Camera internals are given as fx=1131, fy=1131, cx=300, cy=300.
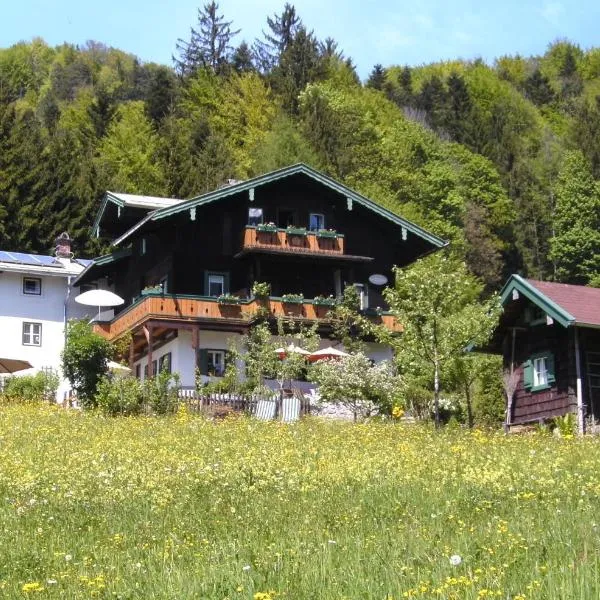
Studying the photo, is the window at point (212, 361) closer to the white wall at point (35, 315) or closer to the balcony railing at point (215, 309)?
the balcony railing at point (215, 309)

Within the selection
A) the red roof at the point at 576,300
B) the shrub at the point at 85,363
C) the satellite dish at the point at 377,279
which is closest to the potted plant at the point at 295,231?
the satellite dish at the point at 377,279

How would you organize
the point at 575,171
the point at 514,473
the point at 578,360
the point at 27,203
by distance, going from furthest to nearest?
the point at 575,171, the point at 27,203, the point at 578,360, the point at 514,473

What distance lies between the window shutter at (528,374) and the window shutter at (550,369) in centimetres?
85

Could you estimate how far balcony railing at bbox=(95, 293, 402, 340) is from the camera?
136 feet

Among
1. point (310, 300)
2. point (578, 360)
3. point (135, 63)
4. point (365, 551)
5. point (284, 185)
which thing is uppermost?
point (135, 63)

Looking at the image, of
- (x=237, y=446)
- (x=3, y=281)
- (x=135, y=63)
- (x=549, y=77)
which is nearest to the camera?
(x=237, y=446)

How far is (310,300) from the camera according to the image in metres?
42.0

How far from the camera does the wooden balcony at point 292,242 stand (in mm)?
43250

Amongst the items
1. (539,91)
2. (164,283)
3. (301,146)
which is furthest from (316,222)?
(539,91)

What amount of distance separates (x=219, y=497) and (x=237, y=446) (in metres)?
6.33

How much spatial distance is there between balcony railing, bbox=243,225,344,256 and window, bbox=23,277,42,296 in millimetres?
11574

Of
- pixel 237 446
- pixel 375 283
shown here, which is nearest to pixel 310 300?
pixel 375 283

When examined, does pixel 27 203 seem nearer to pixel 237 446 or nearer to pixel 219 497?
pixel 237 446

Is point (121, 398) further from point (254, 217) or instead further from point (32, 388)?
point (254, 217)
